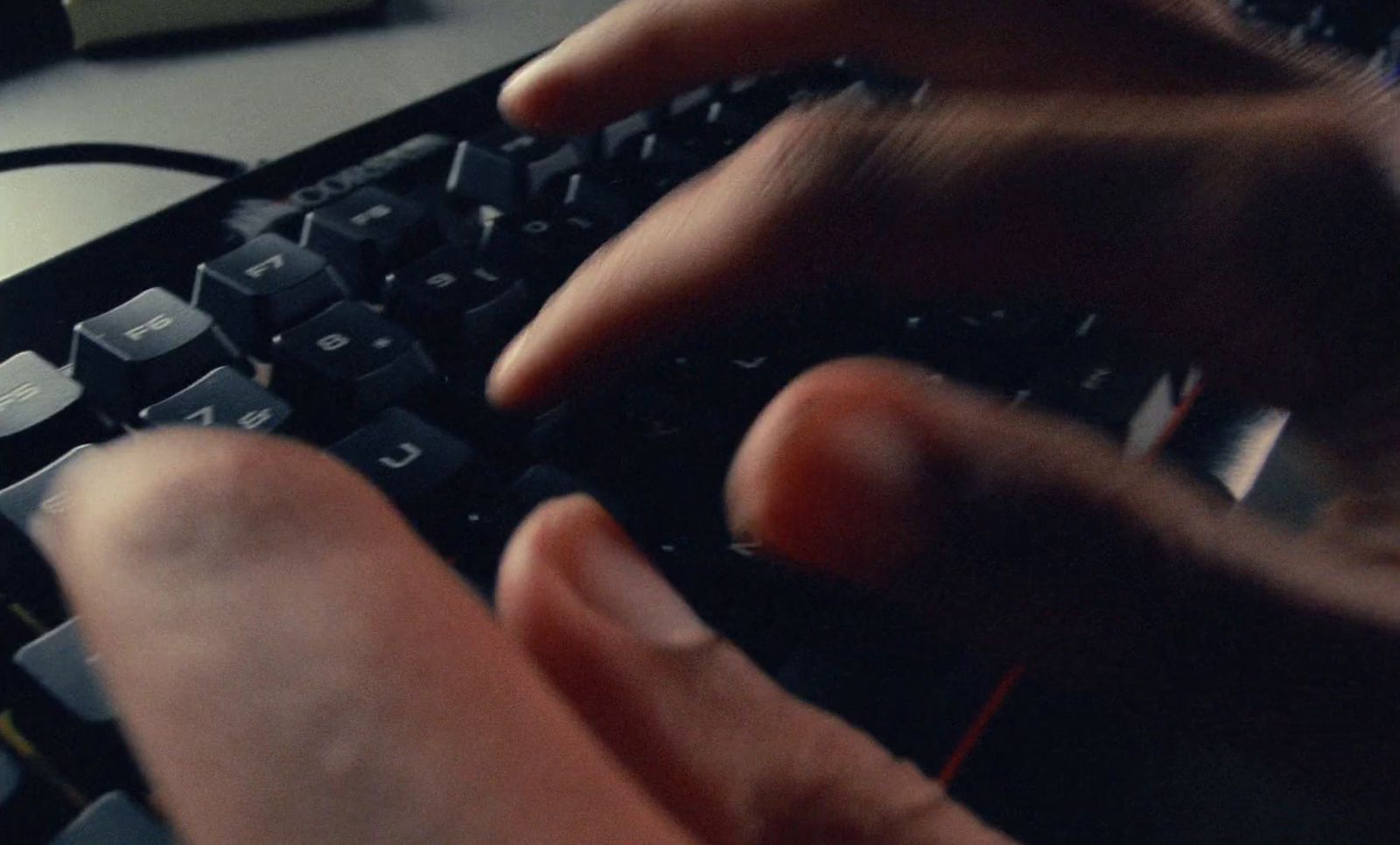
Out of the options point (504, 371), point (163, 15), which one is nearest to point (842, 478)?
point (504, 371)

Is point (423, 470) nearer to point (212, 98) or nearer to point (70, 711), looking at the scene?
point (70, 711)

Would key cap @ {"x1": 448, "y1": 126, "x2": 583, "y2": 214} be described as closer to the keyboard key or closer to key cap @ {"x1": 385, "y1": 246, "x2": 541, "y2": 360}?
key cap @ {"x1": 385, "y1": 246, "x2": 541, "y2": 360}

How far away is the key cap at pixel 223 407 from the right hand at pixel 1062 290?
0.25 feet

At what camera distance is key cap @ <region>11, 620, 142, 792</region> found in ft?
0.95

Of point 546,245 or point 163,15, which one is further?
point 163,15

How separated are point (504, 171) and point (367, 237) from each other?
3.0 inches

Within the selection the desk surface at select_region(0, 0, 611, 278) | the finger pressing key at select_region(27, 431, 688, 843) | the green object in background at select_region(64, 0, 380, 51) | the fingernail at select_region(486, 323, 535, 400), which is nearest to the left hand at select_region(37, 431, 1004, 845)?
the finger pressing key at select_region(27, 431, 688, 843)

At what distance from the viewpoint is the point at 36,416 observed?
1.12 ft

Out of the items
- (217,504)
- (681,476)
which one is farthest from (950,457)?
(217,504)

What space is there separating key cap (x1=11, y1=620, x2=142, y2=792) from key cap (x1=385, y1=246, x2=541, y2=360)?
0.52ft

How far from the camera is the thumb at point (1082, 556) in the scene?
354 millimetres

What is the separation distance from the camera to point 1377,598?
1.18 feet

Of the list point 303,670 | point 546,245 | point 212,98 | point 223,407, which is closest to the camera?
point 303,670

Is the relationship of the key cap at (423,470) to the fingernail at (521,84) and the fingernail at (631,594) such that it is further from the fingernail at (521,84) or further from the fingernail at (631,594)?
the fingernail at (521,84)
